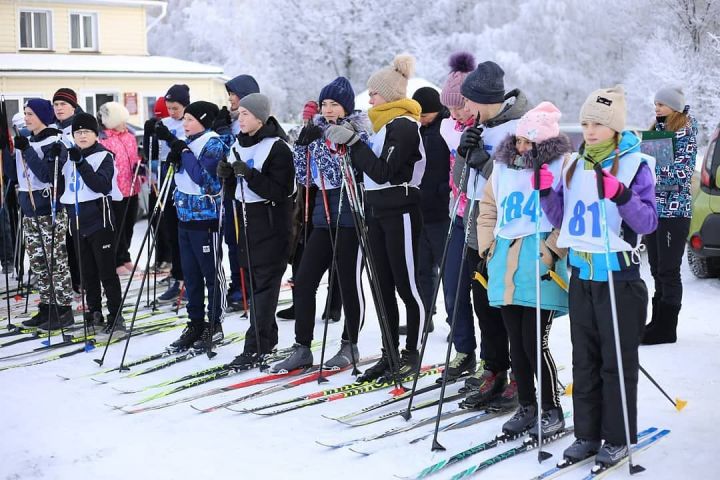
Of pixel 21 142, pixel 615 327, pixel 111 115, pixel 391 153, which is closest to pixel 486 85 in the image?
pixel 391 153

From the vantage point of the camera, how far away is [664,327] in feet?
20.2

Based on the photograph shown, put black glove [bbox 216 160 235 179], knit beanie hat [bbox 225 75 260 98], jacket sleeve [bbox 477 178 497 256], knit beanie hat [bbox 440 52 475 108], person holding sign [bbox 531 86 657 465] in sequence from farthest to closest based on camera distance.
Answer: knit beanie hat [bbox 225 75 260 98] < black glove [bbox 216 160 235 179] < knit beanie hat [bbox 440 52 475 108] < jacket sleeve [bbox 477 178 497 256] < person holding sign [bbox 531 86 657 465]

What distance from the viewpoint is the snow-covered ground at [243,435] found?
164 inches

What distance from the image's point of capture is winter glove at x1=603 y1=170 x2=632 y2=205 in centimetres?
380

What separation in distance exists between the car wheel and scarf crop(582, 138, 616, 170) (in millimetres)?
4565

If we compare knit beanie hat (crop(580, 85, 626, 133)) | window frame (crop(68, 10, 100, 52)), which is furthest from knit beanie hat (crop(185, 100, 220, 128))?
window frame (crop(68, 10, 100, 52))

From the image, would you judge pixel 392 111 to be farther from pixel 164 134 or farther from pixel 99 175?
pixel 99 175

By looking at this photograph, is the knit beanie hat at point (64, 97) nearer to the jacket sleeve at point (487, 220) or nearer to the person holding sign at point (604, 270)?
the jacket sleeve at point (487, 220)

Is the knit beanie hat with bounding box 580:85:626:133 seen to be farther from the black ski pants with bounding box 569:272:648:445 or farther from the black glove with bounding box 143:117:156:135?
the black glove with bounding box 143:117:156:135

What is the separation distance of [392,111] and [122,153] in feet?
13.1

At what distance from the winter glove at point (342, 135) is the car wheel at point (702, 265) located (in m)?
4.35

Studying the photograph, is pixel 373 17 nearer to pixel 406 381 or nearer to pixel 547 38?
pixel 547 38

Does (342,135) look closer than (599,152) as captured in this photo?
No

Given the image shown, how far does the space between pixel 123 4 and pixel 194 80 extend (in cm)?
295
